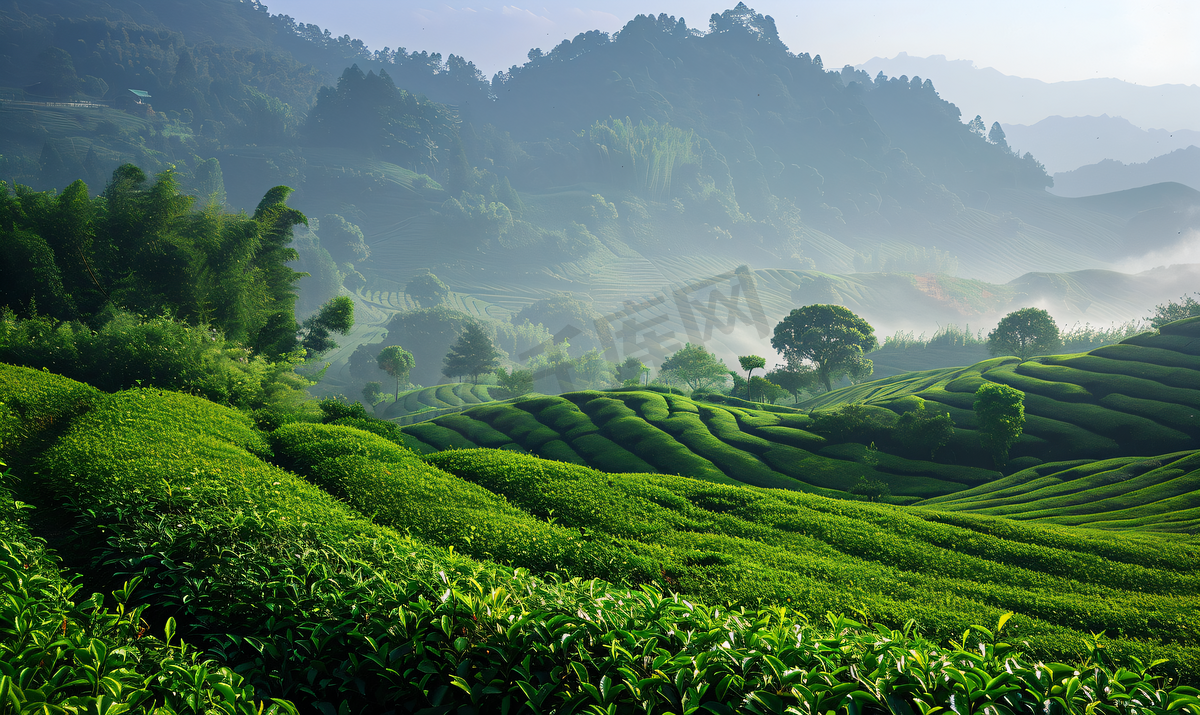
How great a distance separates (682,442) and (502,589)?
2848 cm

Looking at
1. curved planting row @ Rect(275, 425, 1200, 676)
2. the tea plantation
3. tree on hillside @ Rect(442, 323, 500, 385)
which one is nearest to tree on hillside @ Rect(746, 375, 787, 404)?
curved planting row @ Rect(275, 425, 1200, 676)

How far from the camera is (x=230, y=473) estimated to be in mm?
10625

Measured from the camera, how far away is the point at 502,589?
16.9 feet

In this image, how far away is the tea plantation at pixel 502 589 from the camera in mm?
3945

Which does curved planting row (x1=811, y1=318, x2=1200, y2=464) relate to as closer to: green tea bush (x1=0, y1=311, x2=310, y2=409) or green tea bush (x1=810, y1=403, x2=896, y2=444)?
green tea bush (x1=810, y1=403, x2=896, y2=444)

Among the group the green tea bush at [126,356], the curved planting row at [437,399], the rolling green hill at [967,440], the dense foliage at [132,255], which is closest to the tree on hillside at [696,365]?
Result: the rolling green hill at [967,440]

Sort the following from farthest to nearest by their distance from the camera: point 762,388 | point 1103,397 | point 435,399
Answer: point 435,399 → point 762,388 → point 1103,397

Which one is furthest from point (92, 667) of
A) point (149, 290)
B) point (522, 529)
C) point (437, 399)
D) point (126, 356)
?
point (437, 399)

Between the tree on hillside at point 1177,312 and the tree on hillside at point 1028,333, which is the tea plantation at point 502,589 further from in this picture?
the tree on hillside at point 1177,312

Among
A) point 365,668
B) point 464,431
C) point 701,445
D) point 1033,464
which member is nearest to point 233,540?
point 365,668

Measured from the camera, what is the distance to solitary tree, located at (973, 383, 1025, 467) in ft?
95.9

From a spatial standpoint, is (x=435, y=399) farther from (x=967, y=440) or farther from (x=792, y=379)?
(x=967, y=440)

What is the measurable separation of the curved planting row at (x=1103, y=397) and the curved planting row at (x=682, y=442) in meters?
5.98

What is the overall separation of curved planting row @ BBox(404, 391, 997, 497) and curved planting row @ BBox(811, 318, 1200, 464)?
5.98 m
